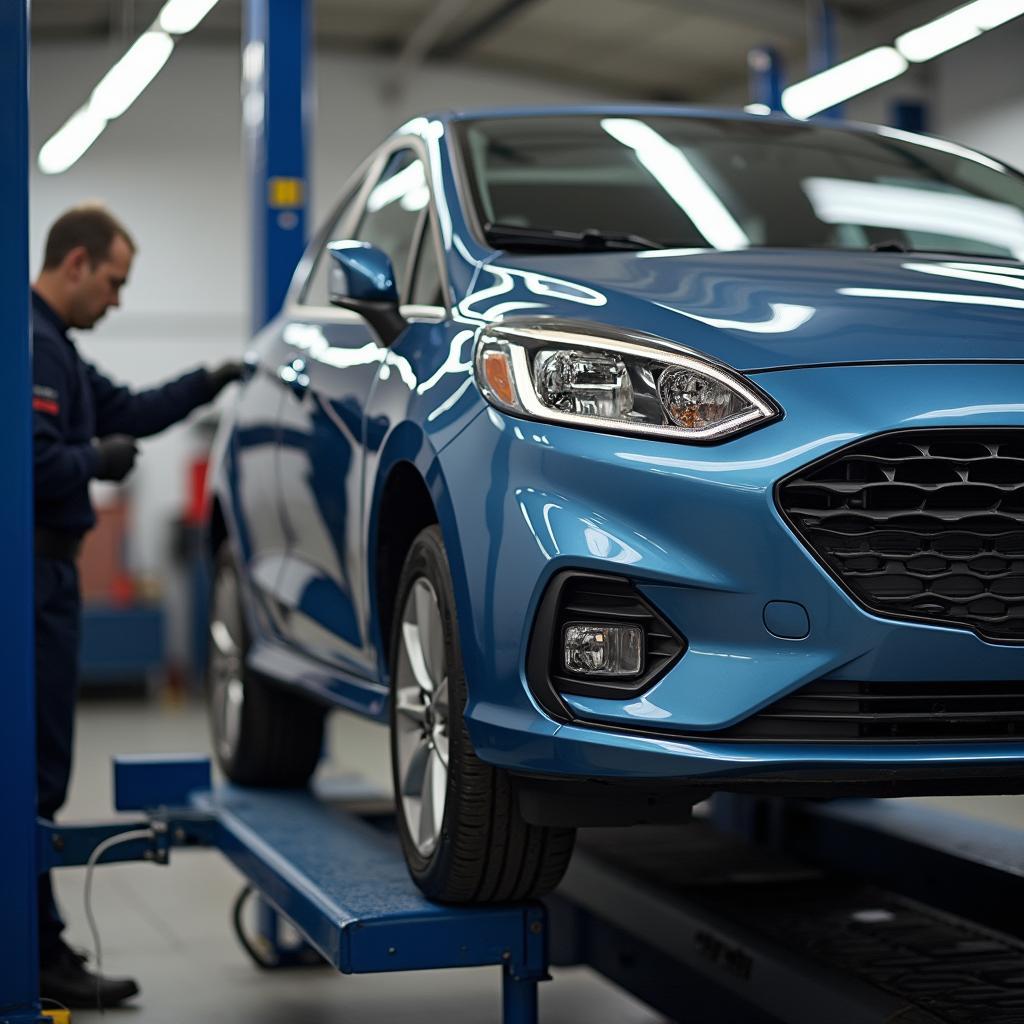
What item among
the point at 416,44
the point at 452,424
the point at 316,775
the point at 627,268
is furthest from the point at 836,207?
the point at 416,44

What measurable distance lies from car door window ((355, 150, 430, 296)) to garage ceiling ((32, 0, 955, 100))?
983 cm

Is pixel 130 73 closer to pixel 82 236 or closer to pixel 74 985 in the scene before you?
pixel 82 236

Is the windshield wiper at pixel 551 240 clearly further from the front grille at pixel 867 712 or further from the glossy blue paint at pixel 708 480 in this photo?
the front grille at pixel 867 712

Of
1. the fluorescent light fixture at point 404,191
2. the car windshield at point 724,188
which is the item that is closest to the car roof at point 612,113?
the car windshield at point 724,188

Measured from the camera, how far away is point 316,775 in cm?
489

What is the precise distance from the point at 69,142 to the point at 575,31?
4473 mm

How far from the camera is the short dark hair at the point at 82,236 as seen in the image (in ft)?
14.8

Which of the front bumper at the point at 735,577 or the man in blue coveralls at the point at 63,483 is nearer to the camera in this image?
the front bumper at the point at 735,577

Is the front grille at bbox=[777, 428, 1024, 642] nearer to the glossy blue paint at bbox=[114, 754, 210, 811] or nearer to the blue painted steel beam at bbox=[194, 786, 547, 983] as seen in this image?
the blue painted steel beam at bbox=[194, 786, 547, 983]

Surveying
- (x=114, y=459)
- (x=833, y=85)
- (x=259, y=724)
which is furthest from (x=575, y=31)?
(x=114, y=459)

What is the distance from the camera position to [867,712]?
7.84ft

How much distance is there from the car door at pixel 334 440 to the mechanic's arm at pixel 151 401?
2.49 ft

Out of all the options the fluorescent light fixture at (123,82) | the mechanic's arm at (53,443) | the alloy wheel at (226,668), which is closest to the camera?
the mechanic's arm at (53,443)

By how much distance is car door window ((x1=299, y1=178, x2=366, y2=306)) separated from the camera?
414 cm
